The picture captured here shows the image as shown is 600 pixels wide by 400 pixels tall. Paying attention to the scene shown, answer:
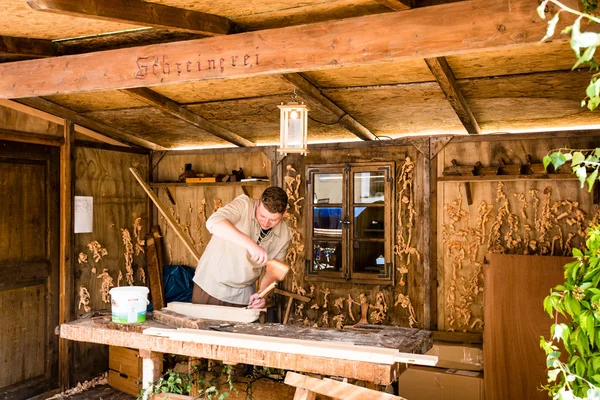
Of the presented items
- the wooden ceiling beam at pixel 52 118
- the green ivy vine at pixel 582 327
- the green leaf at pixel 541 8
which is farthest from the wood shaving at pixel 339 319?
the green leaf at pixel 541 8

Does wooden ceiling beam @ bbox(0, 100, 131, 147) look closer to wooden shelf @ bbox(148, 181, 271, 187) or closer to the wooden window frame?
wooden shelf @ bbox(148, 181, 271, 187)

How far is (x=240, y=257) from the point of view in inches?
187

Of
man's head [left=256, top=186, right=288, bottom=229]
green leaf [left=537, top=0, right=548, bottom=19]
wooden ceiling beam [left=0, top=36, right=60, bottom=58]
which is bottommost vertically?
man's head [left=256, top=186, right=288, bottom=229]

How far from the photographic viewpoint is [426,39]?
3115 millimetres

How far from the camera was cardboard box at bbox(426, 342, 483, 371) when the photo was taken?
5211 mm

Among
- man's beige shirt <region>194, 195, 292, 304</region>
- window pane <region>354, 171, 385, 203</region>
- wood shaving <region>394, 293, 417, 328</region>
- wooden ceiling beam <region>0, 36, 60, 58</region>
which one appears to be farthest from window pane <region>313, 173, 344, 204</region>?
wooden ceiling beam <region>0, 36, 60, 58</region>

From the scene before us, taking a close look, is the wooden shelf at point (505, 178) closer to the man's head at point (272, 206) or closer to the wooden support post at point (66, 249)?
the man's head at point (272, 206)

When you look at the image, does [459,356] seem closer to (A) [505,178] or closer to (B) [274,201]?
(A) [505,178]

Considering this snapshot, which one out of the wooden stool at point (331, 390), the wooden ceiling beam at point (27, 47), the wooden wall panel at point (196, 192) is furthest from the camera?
the wooden wall panel at point (196, 192)

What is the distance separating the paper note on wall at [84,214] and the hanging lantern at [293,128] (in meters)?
3.10

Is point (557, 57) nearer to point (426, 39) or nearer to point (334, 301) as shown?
point (426, 39)

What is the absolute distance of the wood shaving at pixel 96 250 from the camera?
20.1ft

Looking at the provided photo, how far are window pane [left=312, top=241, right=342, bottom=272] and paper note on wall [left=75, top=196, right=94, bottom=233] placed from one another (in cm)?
243

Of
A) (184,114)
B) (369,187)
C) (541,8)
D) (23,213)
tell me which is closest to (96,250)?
(23,213)
